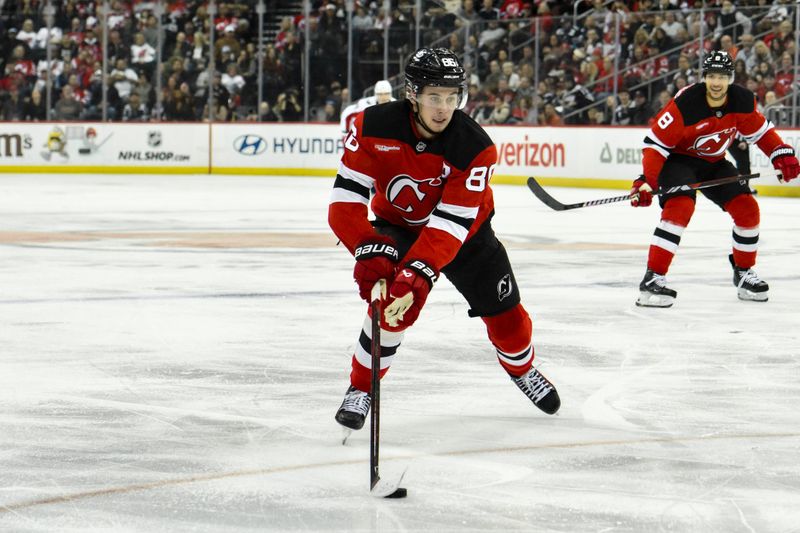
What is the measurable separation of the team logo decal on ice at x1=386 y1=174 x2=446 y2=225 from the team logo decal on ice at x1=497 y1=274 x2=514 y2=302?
0.29 m

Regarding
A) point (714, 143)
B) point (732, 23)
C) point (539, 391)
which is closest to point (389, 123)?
point (539, 391)

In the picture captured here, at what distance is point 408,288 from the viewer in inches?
125

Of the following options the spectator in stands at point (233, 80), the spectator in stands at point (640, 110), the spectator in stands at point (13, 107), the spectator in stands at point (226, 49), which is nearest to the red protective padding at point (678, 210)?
the spectator in stands at point (640, 110)

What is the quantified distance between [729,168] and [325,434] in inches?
146

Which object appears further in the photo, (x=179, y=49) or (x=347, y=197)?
(x=179, y=49)

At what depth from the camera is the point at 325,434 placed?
3523mm

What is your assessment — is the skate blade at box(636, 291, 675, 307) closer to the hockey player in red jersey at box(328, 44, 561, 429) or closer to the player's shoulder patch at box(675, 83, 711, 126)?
the player's shoulder patch at box(675, 83, 711, 126)

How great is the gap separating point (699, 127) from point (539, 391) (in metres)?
2.95

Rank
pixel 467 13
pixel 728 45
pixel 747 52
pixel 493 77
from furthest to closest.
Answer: pixel 467 13 → pixel 493 77 → pixel 728 45 → pixel 747 52

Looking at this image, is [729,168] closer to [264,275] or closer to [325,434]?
[264,275]

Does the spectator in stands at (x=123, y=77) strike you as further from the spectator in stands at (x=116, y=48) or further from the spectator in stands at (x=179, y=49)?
the spectator in stands at (x=179, y=49)

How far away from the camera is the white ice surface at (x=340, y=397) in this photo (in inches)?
111

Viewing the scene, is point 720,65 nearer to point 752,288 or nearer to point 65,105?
point 752,288

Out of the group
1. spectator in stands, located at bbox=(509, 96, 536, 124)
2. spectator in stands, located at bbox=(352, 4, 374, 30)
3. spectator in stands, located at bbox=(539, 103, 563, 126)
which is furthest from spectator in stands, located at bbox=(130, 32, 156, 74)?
spectator in stands, located at bbox=(539, 103, 563, 126)
